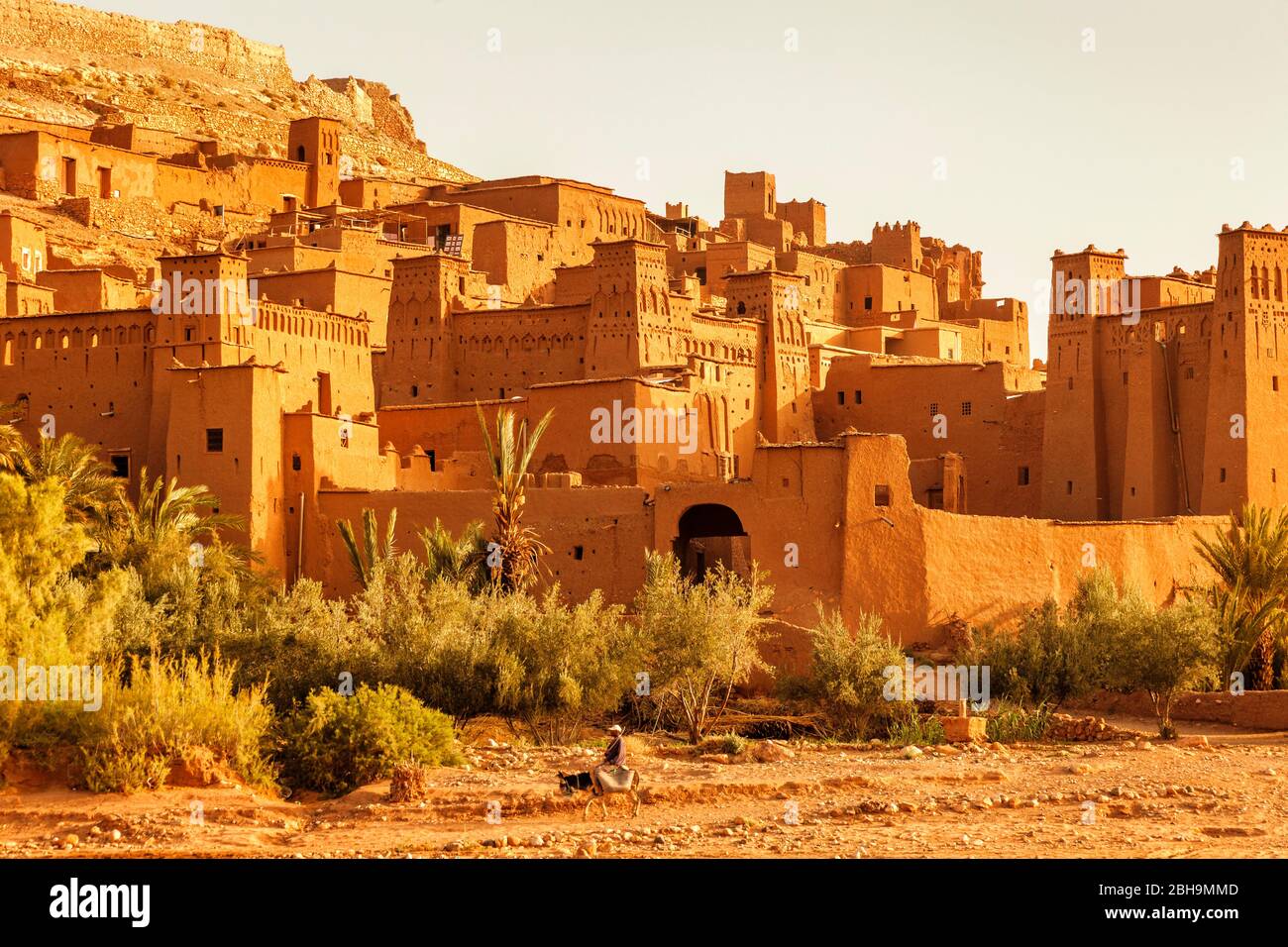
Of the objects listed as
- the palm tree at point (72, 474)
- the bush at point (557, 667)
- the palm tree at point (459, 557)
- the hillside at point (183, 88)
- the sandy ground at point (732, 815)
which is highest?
the hillside at point (183, 88)

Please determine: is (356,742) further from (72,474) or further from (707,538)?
(707,538)

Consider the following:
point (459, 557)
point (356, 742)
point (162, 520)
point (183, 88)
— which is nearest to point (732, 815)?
point (356, 742)

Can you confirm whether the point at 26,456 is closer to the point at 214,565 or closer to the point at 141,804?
the point at 214,565

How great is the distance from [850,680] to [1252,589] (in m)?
8.68

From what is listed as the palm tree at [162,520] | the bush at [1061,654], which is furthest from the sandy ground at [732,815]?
the palm tree at [162,520]

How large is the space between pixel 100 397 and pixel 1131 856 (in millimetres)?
27076

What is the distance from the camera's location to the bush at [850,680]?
2975 centimetres

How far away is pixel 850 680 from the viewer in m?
29.9

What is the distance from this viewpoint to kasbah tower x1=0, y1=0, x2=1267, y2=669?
35.4 metres

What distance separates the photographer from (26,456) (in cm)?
3406

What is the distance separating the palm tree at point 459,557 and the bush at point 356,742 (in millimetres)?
7482

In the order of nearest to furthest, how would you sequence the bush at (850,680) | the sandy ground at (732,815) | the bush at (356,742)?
the sandy ground at (732,815) < the bush at (356,742) < the bush at (850,680)

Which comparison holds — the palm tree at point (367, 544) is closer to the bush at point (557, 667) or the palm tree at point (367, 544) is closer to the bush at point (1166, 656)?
the bush at point (557, 667)

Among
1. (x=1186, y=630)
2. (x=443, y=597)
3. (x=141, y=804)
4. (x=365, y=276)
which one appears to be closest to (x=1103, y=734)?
(x=1186, y=630)
